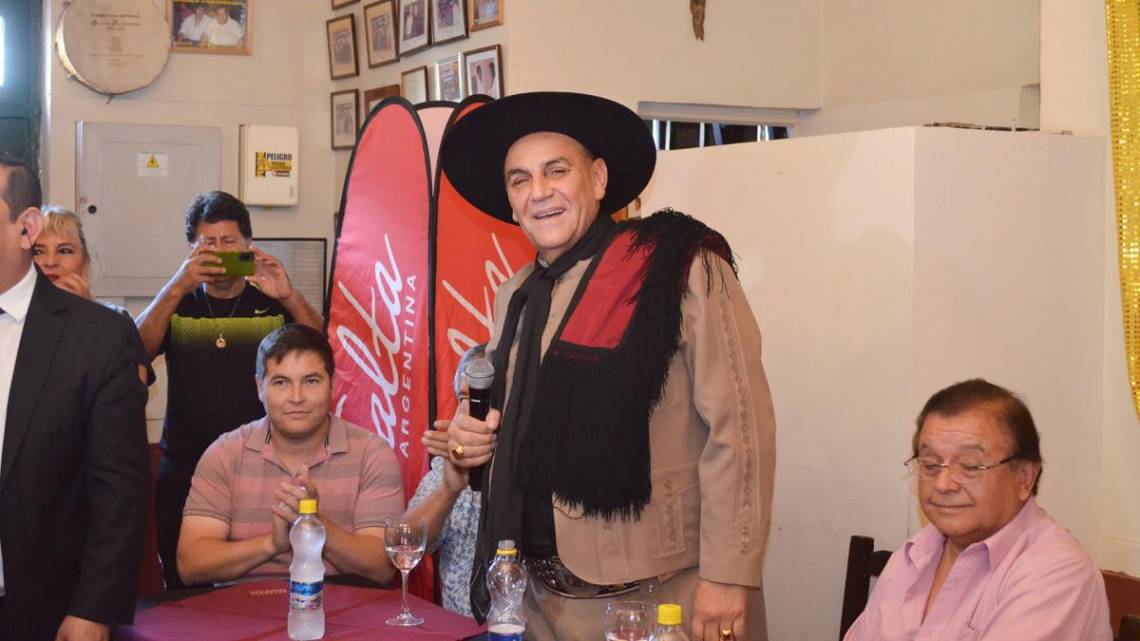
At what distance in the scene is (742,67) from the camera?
19.1 ft

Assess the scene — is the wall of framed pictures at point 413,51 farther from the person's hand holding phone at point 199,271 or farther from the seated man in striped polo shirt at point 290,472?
the seated man in striped polo shirt at point 290,472

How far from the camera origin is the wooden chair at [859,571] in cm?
314

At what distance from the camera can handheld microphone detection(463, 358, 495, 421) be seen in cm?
236

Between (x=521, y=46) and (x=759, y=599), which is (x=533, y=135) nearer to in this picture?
(x=759, y=599)

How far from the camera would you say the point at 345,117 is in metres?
6.28

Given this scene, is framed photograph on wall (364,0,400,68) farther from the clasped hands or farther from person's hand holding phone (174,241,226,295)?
the clasped hands

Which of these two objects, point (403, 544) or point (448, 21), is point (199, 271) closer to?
point (403, 544)

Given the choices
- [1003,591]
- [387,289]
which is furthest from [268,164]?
Result: [1003,591]

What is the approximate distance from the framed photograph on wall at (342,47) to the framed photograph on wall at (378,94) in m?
0.18

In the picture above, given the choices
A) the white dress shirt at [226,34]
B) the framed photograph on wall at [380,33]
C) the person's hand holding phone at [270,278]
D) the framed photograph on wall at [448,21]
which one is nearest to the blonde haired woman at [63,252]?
the person's hand holding phone at [270,278]

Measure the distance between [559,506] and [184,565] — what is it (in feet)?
3.60

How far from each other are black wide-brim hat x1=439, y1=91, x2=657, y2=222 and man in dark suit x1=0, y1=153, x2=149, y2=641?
2.50 feet

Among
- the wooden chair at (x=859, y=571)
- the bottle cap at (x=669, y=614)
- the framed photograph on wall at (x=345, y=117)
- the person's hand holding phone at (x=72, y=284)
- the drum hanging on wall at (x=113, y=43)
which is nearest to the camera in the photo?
the bottle cap at (x=669, y=614)

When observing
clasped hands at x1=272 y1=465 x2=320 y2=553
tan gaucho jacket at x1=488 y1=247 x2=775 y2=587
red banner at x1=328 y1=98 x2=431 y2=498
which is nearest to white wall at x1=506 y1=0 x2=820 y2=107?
red banner at x1=328 y1=98 x2=431 y2=498
